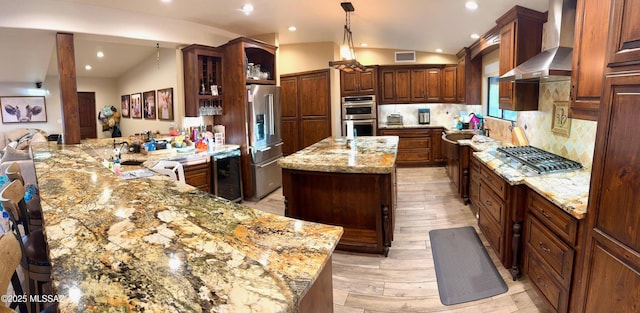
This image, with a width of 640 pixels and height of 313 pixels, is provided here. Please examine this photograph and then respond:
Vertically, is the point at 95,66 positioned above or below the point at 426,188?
above

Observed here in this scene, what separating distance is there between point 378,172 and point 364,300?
1020 mm

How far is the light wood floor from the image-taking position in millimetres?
2402

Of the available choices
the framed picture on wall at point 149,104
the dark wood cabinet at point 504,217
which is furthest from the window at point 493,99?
the framed picture on wall at point 149,104

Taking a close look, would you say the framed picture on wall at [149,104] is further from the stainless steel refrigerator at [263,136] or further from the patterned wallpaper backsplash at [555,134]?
the patterned wallpaper backsplash at [555,134]

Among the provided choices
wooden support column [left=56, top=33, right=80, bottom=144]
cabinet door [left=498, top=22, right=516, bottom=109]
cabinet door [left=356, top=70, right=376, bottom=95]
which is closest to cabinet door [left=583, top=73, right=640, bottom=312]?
cabinet door [left=498, top=22, right=516, bottom=109]

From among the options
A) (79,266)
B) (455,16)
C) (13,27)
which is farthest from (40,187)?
(455,16)

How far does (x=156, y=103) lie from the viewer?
21.0ft

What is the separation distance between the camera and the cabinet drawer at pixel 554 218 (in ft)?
6.25

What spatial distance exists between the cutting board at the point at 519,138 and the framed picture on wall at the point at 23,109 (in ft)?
34.0

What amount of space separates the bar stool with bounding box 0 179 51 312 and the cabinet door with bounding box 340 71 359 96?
19.7 feet

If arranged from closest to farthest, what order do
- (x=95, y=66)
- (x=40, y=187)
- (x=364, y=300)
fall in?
1. (x=40, y=187)
2. (x=364, y=300)
3. (x=95, y=66)

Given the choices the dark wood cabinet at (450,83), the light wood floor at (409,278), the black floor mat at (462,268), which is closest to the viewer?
the light wood floor at (409,278)

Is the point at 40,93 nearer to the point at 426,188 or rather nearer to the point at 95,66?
the point at 95,66

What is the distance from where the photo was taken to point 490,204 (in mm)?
3141
